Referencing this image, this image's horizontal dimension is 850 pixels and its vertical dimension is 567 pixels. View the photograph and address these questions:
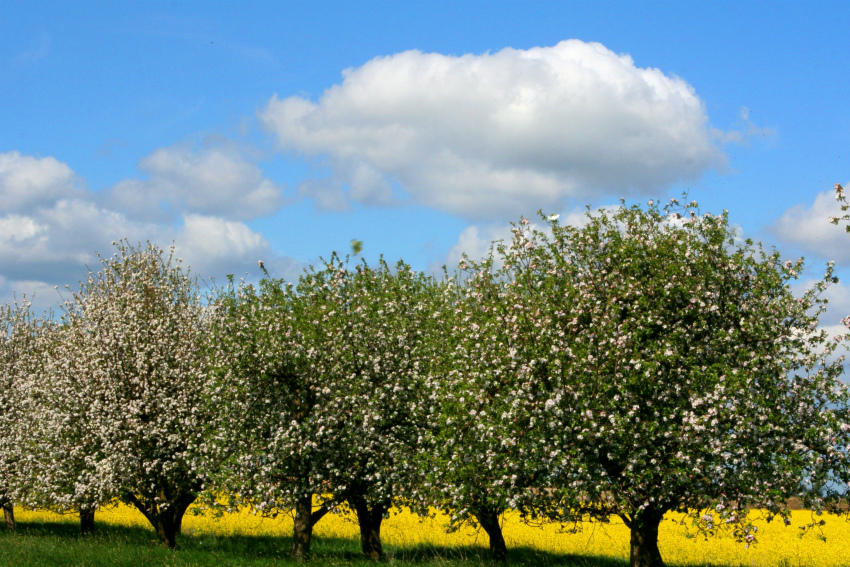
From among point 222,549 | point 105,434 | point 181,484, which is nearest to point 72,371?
point 105,434

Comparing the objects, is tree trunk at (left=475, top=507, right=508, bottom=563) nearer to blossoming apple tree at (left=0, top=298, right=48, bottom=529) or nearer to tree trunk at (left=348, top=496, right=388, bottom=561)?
tree trunk at (left=348, top=496, right=388, bottom=561)

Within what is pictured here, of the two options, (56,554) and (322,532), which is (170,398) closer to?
(56,554)

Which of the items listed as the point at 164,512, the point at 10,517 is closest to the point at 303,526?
the point at 164,512

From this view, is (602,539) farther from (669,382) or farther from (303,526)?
(669,382)

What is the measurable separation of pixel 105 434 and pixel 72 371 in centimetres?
401

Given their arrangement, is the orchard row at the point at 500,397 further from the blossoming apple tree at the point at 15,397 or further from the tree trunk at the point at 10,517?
the tree trunk at the point at 10,517

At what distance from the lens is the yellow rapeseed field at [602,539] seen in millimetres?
28859

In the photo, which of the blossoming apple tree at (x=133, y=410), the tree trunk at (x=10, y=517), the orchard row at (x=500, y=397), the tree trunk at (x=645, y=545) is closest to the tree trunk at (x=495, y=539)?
the orchard row at (x=500, y=397)

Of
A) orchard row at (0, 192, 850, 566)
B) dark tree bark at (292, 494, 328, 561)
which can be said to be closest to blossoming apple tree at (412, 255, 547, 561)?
orchard row at (0, 192, 850, 566)

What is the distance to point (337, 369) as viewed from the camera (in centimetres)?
2334

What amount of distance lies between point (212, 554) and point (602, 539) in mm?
17851

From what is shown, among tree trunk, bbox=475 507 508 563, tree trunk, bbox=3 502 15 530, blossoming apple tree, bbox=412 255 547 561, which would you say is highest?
blossoming apple tree, bbox=412 255 547 561

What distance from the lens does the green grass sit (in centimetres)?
2495

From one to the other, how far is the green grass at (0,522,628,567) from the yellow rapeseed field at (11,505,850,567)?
1.49 meters
